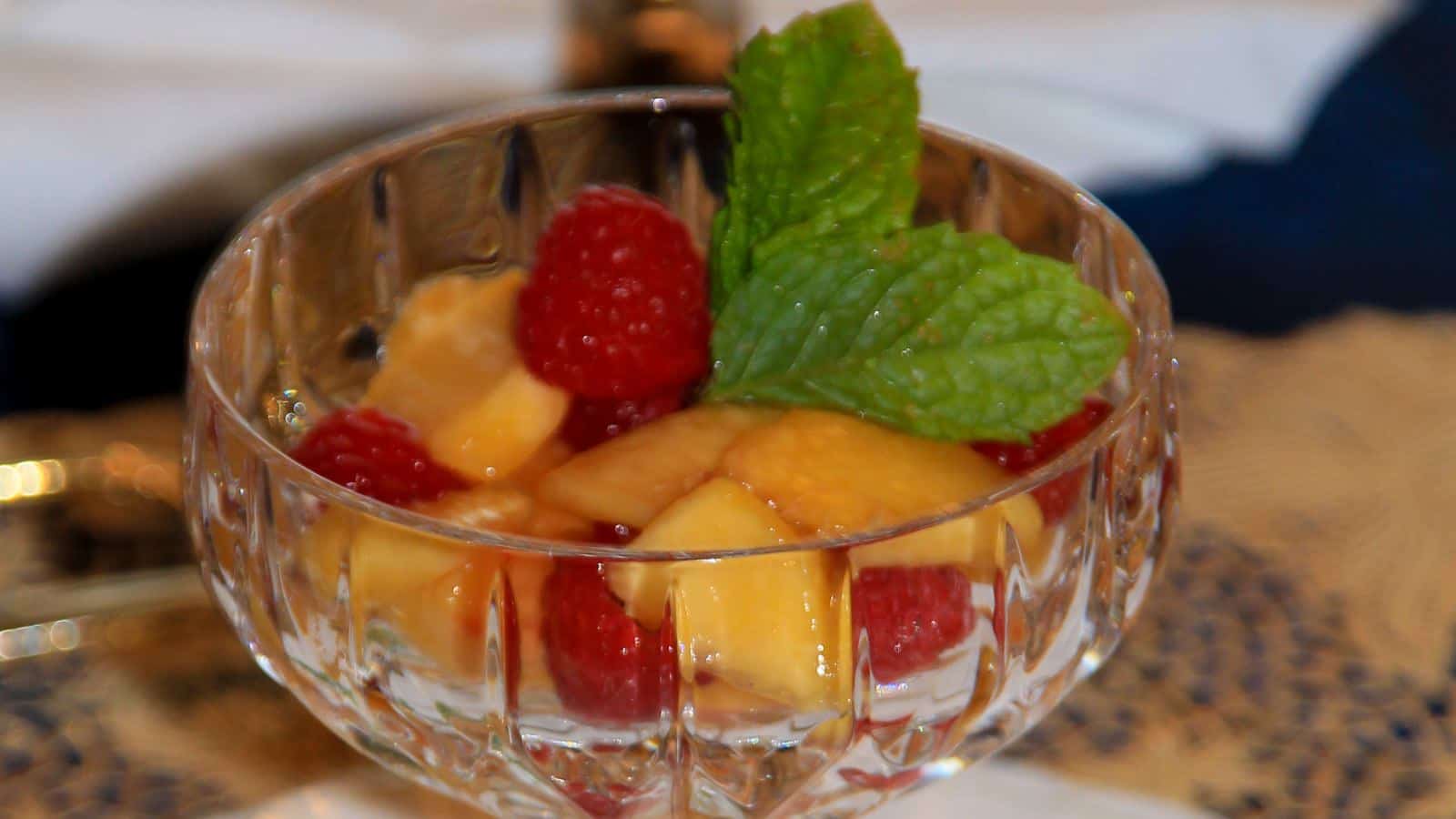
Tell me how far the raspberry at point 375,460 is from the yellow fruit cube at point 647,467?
47mm

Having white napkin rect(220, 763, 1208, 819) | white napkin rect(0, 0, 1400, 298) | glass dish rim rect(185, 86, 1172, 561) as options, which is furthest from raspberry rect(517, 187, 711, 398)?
white napkin rect(0, 0, 1400, 298)

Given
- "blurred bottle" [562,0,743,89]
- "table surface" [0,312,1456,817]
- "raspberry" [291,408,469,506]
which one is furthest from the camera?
"blurred bottle" [562,0,743,89]

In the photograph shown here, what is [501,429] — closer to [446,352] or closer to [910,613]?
[446,352]

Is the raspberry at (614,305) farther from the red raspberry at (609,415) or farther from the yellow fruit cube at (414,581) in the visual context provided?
the yellow fruit cube at (414,581)

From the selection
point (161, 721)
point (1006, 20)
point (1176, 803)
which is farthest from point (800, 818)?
point (1006, 20)

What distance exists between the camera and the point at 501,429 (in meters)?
0.66

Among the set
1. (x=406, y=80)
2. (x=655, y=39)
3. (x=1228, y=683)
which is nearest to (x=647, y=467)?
(x=1228, y=683)

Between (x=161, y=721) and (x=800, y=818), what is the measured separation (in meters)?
0.47

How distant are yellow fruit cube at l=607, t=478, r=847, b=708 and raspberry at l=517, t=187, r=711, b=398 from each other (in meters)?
0.14

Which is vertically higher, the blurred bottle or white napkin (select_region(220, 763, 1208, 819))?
the blurred bottle

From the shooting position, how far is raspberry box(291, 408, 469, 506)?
0.62m

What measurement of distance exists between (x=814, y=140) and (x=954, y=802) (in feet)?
1.05

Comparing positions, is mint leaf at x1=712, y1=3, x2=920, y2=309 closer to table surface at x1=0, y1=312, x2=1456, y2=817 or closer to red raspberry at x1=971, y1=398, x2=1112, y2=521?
red raspberry at x1=971, y1=398, x2=1112, y2=521

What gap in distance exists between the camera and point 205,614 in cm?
100
